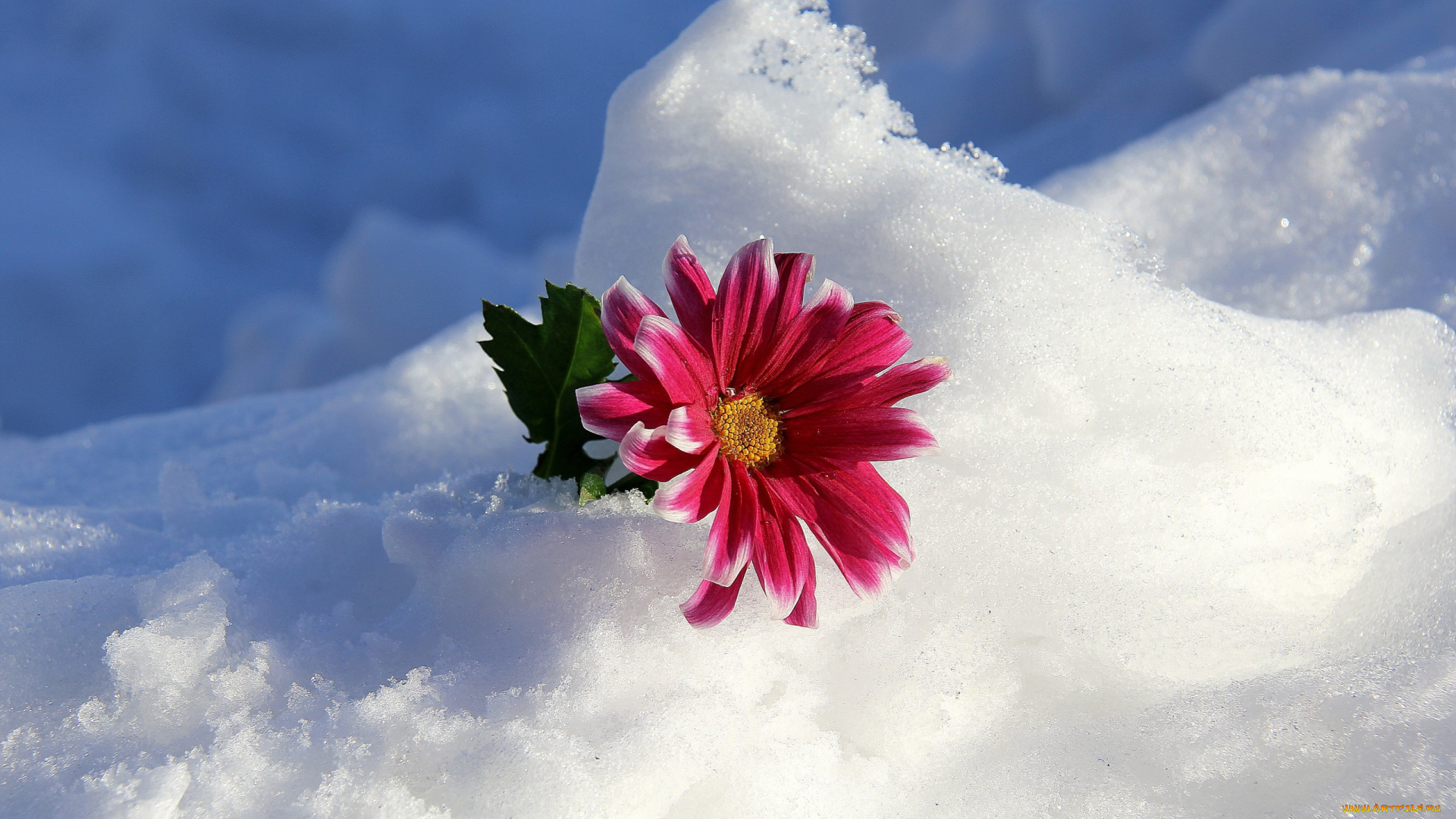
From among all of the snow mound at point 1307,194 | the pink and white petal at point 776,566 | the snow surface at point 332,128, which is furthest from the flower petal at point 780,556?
the snow surface at point 332,128

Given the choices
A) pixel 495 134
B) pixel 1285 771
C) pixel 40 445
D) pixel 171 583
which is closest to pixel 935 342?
pixel 1285 771

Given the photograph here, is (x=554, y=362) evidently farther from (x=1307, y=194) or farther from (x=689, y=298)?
(x=1307, y=194)

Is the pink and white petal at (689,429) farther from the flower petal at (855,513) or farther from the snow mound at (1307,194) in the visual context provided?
the snow mound at (1307,194)

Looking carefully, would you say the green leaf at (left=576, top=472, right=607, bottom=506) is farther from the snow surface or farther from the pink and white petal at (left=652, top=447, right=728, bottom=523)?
the snow surface

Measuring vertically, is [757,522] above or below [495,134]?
below

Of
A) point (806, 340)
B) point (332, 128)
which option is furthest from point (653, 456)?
point (332, 128)

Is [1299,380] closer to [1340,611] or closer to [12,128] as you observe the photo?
[1340,611]

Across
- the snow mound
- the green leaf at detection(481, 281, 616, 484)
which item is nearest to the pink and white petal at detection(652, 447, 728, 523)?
the green leaf at detection(481, 281, 616, 484)
